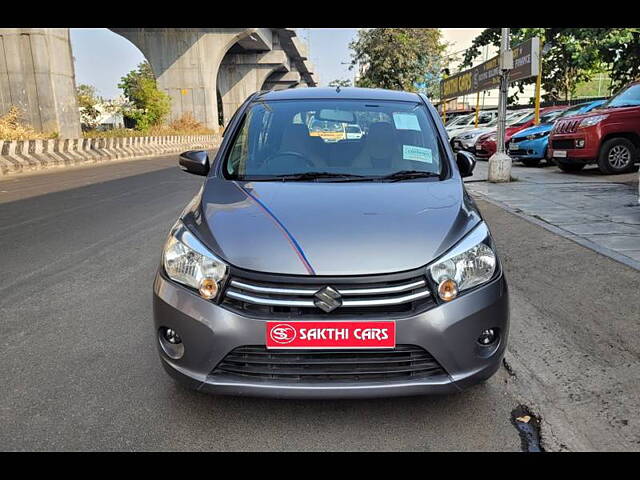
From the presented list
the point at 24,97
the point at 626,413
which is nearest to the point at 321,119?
the point at 626,413

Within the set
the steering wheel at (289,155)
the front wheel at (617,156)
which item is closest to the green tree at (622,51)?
the front wheel at (617,156)

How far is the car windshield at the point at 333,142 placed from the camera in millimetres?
3461

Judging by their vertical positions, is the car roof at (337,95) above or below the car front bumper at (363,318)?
above

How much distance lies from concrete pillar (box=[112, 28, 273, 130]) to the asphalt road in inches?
1599

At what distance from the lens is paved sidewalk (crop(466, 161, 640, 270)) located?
19.2ft

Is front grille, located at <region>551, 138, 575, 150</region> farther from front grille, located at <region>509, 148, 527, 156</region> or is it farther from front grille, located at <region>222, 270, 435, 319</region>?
front grille, located at <region>222, 270, 435, 319</region>

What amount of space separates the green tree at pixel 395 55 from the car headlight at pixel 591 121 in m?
27.2

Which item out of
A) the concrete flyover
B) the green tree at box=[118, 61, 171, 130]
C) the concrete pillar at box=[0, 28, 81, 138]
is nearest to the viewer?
the concrete pillar at box=[0, 28, 81, 138]

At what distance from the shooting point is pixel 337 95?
4.15 metres

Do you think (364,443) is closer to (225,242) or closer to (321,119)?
(225,242)

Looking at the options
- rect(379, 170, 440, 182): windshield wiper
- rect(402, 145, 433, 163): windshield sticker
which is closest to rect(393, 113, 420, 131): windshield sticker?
rect(402, 145, 433, 163): windshield sticker

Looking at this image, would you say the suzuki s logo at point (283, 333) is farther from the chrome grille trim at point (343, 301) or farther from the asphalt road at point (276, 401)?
the asphalt road at point (276, 401)

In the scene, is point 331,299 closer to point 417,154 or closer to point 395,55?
point 417,154
